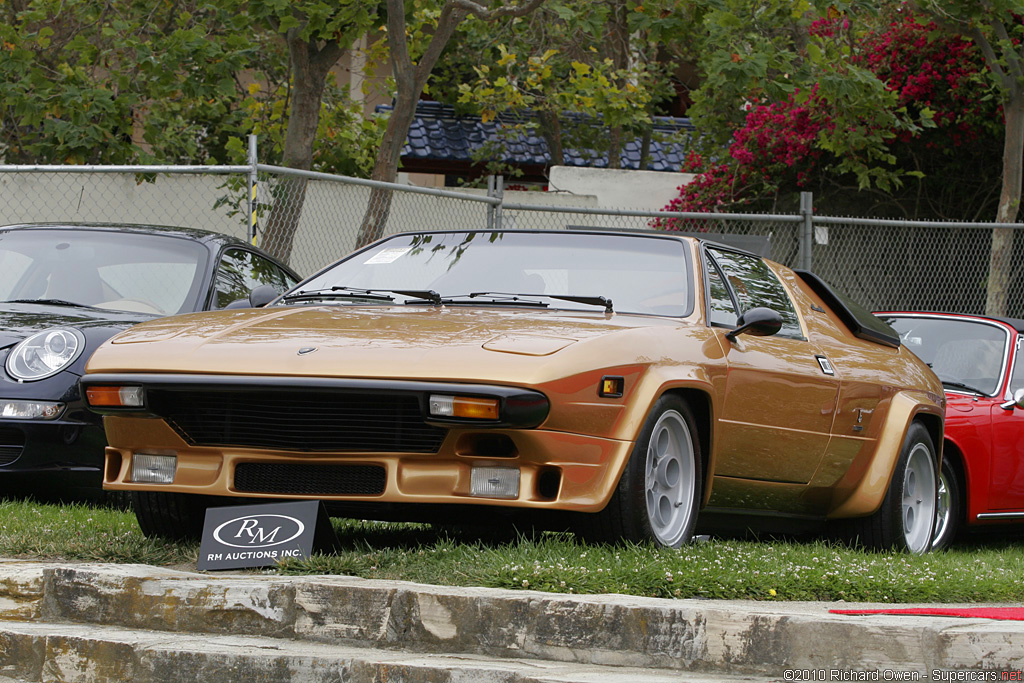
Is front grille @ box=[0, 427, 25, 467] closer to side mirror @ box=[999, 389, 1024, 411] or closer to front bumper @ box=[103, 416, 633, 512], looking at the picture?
front bumper @ box=[103, 416, 633, 512]

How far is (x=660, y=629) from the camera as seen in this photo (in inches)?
142

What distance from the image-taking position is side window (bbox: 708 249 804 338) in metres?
5.77

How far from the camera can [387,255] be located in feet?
18.9

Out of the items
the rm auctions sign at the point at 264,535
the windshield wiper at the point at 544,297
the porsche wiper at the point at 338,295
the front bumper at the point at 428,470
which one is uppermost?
the windshield wiper at the point at 544,297

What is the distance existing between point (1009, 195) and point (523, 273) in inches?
323

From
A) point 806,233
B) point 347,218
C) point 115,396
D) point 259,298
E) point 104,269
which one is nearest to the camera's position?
point 115,396

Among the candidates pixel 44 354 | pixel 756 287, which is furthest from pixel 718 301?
pixel 44 354

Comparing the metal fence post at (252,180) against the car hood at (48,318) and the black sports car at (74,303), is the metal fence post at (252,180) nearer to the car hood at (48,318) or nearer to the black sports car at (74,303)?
the black sports car at (74,303)

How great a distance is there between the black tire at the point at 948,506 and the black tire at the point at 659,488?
8.71 ft

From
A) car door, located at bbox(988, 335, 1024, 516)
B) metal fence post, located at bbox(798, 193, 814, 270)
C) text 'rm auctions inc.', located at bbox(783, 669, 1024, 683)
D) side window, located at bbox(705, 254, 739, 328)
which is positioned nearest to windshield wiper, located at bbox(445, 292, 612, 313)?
side window, located at bbox(705, 254, 739, 328)

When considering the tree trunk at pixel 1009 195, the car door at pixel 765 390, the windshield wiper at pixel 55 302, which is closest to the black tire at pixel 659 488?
the car door at pixel 765 390

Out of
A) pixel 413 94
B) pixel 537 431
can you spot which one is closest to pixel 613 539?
pixel 537 431

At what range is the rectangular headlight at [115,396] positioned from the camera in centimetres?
446

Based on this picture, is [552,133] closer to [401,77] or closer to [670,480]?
[401,77]
